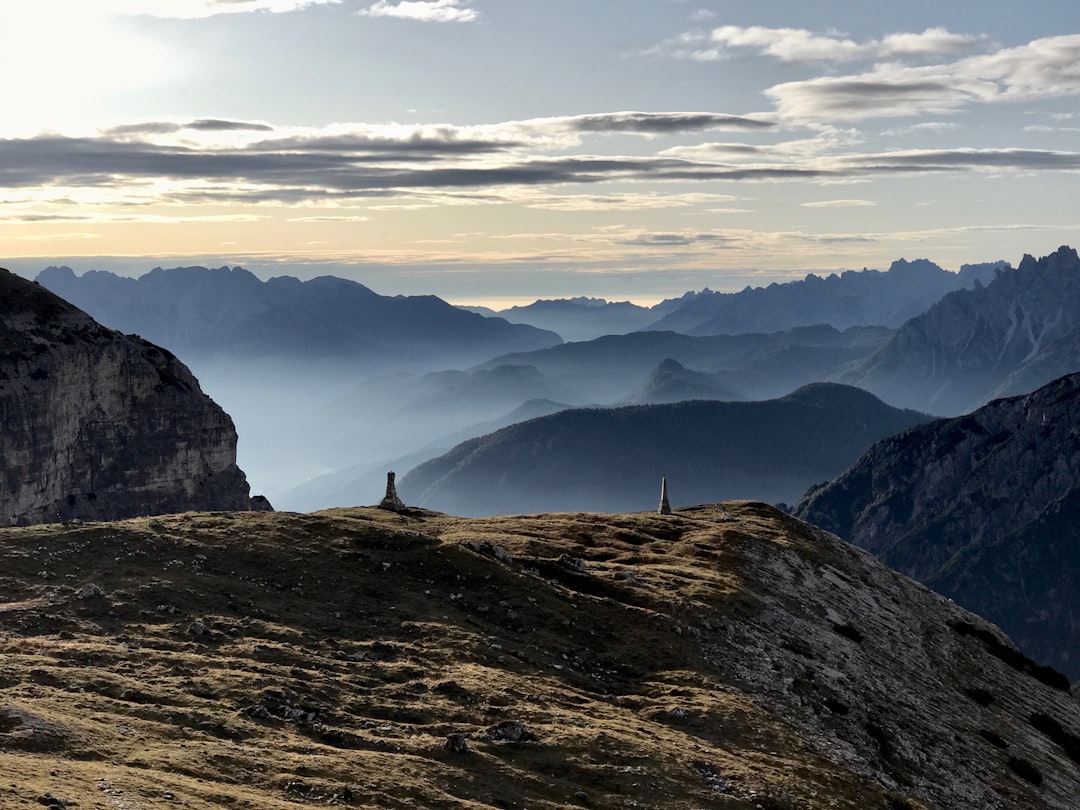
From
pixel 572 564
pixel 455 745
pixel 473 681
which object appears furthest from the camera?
pixel 572 564

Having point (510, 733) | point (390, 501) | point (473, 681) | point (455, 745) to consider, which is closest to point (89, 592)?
point (473, 681)

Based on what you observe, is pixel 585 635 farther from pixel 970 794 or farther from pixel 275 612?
pixel 970 794

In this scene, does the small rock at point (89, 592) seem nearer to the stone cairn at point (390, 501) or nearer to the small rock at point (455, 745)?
the small rock at point (455, 745)

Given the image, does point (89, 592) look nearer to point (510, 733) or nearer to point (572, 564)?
point (510, 733)

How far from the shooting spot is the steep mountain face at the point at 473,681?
37.8m

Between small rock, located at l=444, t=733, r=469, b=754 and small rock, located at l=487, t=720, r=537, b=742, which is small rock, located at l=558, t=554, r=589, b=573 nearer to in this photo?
small rock, located at l=487, t=720, r=537, b=742

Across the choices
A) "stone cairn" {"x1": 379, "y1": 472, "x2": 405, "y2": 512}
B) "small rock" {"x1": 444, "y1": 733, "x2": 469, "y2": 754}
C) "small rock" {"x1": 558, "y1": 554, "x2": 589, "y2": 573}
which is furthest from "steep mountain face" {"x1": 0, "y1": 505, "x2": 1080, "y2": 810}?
"stone cairn" {"x1": 379, "y1": 472, "x2": 405, "y2": 512}

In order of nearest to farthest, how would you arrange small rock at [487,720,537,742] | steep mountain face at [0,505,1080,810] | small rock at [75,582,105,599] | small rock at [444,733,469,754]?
steep mountain face at [0,505,1080,810] → small rock at [444,733,469,754] → small rock at [487,720,537,742] → small rock at [75,582,105,599]

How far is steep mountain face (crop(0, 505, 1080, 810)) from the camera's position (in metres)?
37.8

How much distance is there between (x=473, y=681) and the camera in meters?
48.7

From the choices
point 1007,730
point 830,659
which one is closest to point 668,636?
point 830,659

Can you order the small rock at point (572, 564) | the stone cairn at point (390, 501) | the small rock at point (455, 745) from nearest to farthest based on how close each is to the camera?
1. the small rock at point (455, 745)
2. the small rock at point (572, 564)
3. the stone cairn at point (390, 501)

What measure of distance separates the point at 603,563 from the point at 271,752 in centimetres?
3868

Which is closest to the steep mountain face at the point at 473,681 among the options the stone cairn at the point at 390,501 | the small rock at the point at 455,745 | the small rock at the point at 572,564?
the small rock at the point at 455,745
